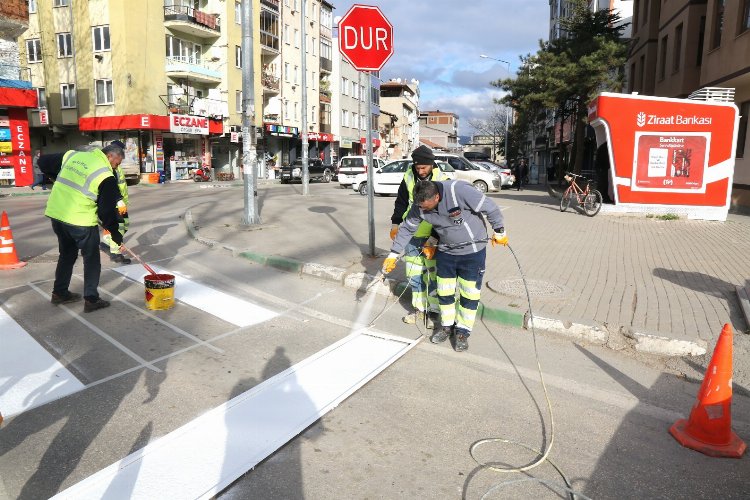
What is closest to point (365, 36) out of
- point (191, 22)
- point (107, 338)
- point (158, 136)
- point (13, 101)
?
point (107, 338)

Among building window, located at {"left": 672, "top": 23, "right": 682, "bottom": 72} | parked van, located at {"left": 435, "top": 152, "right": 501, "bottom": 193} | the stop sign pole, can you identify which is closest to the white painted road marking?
the stop sign pole

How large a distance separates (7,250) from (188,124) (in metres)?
29.0

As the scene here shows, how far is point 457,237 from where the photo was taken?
4867 millimetres

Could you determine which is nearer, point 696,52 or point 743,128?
point 743,128

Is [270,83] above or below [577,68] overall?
above

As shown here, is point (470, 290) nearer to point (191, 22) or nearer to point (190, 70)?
point (190, 70)

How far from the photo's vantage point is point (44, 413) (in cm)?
370

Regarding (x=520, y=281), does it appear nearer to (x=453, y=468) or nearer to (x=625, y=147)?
(x=453, y=468)

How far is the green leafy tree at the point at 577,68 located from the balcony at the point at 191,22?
2105 centimetres

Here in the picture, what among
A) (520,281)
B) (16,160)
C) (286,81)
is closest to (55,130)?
(16,160)

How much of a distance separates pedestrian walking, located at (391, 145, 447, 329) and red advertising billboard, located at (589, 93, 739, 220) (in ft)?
34.2

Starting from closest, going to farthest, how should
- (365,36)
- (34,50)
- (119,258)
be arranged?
(365,36) < (119,258) < (34,50)

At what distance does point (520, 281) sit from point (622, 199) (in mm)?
9412

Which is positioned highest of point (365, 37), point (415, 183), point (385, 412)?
point (365, 37)
